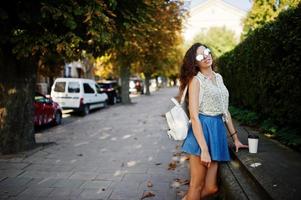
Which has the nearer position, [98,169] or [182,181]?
[182,181]

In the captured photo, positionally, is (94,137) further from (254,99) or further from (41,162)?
(254,99)

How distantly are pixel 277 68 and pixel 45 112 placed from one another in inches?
380

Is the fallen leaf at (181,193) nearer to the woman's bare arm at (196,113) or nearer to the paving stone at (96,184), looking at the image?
the paving stone at (96,184)

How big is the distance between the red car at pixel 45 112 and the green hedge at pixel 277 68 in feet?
25.1

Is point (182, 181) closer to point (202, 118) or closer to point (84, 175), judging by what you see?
point (84, 175)

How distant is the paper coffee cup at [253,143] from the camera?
475 centimetres

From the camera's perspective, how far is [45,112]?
13.7 m

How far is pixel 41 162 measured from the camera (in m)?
7.69

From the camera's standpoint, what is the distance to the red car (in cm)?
1320

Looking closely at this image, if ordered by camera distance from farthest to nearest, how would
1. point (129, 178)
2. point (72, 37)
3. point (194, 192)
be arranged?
1. point (72, 37)
2. point (129, 178)
3. point (194, 192)

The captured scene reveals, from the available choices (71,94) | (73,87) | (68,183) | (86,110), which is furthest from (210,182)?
(86,110)

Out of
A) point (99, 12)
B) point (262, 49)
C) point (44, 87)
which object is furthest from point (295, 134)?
point (44, 87)

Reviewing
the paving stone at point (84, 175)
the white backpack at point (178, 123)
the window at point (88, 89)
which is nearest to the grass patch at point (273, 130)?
the white backpack at point (178, 123)

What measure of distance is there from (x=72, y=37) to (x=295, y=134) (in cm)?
487
